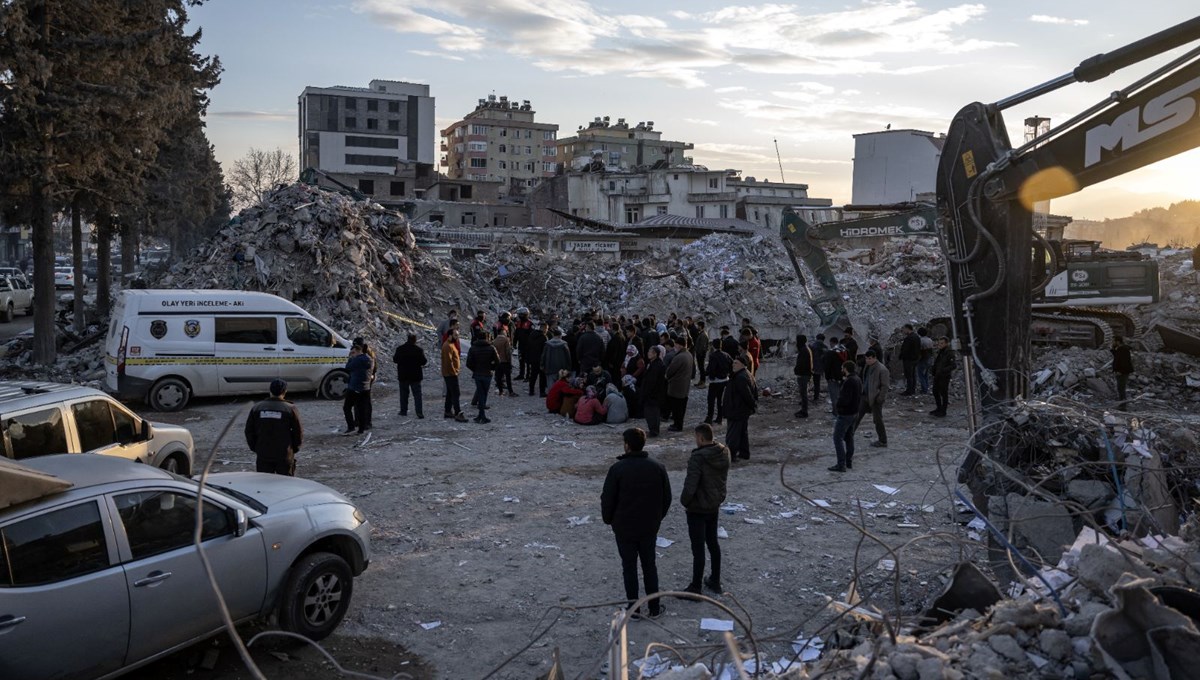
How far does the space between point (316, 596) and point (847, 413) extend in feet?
25.6

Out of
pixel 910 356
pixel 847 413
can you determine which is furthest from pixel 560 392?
pixel 910 356

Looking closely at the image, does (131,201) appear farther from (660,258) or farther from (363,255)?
(660,258)

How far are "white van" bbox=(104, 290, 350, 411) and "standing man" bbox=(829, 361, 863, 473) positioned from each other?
10.4 m

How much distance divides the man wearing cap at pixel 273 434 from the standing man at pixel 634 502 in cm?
418

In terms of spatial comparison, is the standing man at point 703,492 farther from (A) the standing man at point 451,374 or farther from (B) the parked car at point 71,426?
(A) the standing man at point 451,374

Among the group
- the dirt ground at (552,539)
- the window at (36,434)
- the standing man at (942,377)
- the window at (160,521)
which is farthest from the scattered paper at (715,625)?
the standing man at (942,377)

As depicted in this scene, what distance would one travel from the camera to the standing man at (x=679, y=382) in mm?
14500

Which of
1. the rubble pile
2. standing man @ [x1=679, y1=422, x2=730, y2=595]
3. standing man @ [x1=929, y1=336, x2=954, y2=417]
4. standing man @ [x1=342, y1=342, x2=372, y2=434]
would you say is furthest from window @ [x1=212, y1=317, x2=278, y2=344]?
standing man @ [x1=929, y1=336, x2=954, y2=417]

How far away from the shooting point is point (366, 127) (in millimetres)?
93750

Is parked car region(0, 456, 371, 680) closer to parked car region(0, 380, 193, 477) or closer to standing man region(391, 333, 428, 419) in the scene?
parked car region(0, 380, 193, 477)

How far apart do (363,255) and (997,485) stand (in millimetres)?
20288

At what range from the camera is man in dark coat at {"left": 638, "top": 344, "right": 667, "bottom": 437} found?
14.4m

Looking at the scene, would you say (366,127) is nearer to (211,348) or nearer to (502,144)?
(502,144)

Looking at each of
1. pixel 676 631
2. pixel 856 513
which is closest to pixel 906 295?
pixel 856 513
